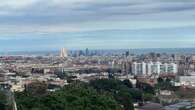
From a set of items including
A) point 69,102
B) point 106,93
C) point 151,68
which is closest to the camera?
point 69,102

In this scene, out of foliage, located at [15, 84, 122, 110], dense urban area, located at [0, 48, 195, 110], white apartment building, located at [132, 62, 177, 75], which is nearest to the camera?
foliage, located at [15, 84, 122, 110]

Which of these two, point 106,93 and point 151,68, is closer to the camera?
point 106,93

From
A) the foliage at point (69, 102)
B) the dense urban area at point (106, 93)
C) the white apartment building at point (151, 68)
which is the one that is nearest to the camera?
the foliage at point (69, 102)

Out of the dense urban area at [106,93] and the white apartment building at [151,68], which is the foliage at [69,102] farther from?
the white apartment building at [151,68]

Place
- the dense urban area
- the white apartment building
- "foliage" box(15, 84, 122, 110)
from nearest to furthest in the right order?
"foliage" box(15, 84, 122, 110), the dense urban area, the white apartment building

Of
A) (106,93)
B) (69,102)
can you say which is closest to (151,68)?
(106,93)

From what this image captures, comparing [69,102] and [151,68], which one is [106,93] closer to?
[69,102]

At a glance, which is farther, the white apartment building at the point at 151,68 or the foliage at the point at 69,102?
the white apartment building at the point at 151,68

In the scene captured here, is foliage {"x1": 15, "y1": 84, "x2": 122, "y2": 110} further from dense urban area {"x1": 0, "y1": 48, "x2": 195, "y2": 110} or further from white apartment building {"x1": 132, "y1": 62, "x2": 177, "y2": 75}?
white apartment building {"x1": 132, "y1": 62, "x2": 177, "y2": 75}

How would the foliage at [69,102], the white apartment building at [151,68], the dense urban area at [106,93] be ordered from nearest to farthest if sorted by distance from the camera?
the foliage at [69,102], the dense urban area at [106,93], the white apartment building at [151,68]

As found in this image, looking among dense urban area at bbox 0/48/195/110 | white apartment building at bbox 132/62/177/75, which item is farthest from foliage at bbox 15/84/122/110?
white apartment building at bbox 132/62/177/75

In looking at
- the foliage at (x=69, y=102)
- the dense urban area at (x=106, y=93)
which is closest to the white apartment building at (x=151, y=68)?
the dense urban area at (x=106, y=93)
